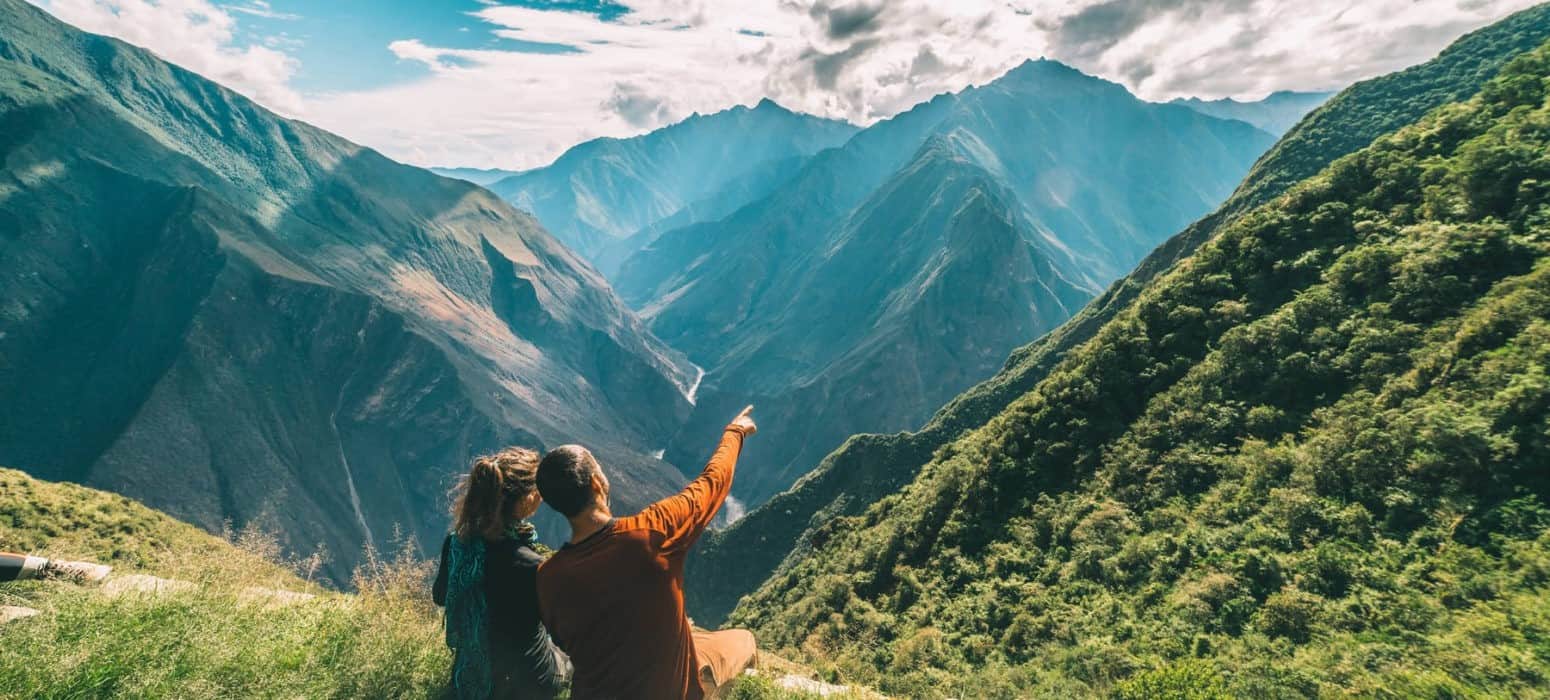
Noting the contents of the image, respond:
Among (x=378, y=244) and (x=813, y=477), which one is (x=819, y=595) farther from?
(x=378, y=244)

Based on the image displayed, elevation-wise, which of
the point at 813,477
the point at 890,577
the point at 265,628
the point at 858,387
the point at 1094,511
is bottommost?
the point at 858,387

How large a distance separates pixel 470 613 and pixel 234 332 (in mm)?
112132

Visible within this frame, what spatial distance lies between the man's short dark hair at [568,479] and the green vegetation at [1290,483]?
6.40 m

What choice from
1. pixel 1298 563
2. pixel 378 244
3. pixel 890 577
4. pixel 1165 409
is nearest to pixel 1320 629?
pixel 1298 563

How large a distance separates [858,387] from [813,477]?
78769mm

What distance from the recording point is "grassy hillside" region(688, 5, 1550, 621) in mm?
46969

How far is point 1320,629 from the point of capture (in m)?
8.51

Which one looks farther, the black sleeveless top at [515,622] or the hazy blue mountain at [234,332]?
the hazy blue mountain at [234,332]

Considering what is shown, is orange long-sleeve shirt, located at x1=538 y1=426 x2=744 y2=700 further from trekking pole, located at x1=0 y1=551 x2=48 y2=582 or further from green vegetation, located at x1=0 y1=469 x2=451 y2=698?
trekking pole, located at x1=0 y1=551 x2=48 y2=582

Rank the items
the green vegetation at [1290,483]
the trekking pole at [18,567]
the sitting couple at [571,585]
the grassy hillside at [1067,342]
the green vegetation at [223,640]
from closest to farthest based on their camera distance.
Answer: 1. the sitting couple at [571,585]
2. the green vegetation at [223,640]
3. the trekking pole at [18,567]
4. the green vegetation at [1290,483]
5. the grassy hillside at [1067,342]

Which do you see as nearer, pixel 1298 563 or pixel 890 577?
pixel 1298 563

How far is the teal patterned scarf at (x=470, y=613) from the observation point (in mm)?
4250

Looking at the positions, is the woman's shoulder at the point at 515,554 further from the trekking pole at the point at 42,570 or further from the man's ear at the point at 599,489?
the trekking pole at the point at 42,570

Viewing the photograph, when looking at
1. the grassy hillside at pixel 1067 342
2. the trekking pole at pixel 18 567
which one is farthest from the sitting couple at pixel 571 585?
the grassy hillside at pixel 1067 342
